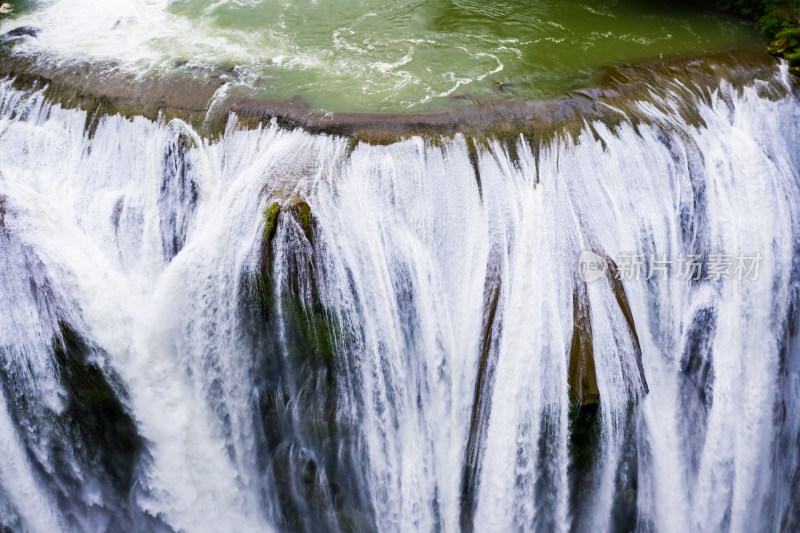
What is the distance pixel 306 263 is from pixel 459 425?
2562 millimetres

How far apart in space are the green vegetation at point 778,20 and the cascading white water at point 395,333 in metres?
2.88

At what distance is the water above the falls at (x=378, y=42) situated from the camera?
345 inches

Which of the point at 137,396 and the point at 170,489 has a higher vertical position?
the point at 137,396

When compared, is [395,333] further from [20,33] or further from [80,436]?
[20,33]

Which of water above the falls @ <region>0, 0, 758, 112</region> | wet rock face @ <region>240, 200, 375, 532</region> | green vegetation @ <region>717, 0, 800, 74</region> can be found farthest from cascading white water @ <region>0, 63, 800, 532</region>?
green vegetation @ <region>717, 0, 800, 74</region>

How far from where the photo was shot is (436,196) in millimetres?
7422

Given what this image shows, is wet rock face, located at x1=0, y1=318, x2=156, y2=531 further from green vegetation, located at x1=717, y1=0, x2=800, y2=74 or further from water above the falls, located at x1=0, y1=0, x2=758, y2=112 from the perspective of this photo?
green vegetation, located at x1=717, y1=0, x2=800, y2=74

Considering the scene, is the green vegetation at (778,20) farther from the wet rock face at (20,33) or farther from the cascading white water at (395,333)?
the wet rock face at (20,33)

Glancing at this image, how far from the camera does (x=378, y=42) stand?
988 cm

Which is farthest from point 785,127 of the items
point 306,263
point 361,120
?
point 306,263

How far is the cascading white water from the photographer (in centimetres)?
704

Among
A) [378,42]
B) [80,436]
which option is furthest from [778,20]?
[80,436]

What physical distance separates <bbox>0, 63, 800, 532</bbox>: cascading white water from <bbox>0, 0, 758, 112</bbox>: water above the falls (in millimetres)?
1319

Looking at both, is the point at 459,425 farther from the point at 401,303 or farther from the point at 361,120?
the point at 361,120
